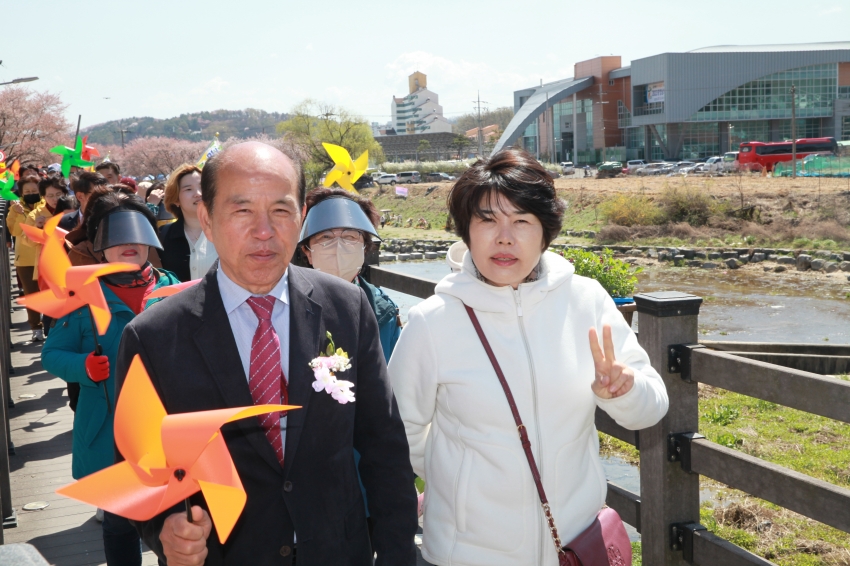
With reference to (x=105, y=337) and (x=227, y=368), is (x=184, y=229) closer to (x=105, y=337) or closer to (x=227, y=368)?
(x=105, y=337)

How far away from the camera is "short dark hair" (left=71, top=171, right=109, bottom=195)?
18.7ft

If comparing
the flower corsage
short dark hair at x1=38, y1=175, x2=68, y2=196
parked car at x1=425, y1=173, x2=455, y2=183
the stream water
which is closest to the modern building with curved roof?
parked car at x1=425, y1=173, x2=455, y2=183

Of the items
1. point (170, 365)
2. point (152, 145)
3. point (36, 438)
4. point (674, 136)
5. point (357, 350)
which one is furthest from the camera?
point (674, 136)

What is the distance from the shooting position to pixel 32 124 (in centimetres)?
4312

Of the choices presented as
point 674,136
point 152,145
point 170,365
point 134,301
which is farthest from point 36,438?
point 674,136

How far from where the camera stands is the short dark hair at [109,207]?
3.85m

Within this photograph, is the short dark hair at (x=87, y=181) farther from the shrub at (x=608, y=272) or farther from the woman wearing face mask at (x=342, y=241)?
the shrub at (x=608, y=272)

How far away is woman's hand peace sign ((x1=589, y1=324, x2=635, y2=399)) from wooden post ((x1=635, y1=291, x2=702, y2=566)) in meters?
0.92

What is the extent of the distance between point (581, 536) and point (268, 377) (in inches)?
37.4

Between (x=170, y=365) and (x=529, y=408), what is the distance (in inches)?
36.7

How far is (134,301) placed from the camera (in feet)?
12.2

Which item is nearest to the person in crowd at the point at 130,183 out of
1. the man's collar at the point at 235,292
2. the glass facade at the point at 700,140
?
the man's collar at the point at 235,292

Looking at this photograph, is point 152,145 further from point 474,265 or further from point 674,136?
point 474,265

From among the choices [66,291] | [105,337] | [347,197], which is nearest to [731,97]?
[347,197]
